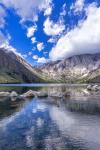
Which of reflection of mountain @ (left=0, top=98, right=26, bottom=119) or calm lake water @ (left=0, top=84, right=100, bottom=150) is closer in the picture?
calm lake water @ (left=0, top=84, right=100, bottom=150)

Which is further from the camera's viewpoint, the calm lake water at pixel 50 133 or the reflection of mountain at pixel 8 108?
the reflection of mountain at pixel 8 108

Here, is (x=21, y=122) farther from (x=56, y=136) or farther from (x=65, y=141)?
(x=65, y=141)

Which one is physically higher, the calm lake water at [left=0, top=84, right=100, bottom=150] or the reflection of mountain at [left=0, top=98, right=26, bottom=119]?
the reflection of mountain at [left=0, top=98, right=26, bottom=119]

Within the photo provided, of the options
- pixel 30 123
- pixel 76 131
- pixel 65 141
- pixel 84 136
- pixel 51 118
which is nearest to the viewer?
pixel 65 141

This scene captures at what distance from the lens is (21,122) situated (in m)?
55.5

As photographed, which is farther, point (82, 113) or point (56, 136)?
point (82, 113)

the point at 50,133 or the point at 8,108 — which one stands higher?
the point at 8,108

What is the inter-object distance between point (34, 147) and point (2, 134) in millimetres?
9978

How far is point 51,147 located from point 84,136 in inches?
325

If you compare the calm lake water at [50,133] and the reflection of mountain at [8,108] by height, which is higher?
the reflection of mountain at [8,108]

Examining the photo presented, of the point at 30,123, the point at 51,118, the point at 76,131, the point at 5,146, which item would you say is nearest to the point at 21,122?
the point at 30,123

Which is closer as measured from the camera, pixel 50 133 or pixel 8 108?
pixel 50 133

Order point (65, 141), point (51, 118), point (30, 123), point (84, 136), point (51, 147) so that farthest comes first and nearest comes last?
point (51, 118) < point (30, 123) < point (84, 136) < point (65, 141) < point (51, 147)

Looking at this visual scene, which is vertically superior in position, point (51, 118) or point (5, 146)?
point (51, 118)
